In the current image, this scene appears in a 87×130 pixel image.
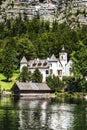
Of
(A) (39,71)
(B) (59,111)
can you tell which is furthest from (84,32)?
(B) (59,111)

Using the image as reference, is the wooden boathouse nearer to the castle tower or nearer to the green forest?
the green forest

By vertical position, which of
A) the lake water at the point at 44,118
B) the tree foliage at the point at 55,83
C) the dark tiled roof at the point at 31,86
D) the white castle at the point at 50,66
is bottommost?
the white castle at the point at 50,66

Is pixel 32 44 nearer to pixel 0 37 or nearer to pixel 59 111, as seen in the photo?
pixel 0 37

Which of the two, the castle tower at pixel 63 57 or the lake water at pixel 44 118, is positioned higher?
the lake water at pixel 44 118

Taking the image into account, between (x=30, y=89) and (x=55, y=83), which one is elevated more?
(x=30, y=89)

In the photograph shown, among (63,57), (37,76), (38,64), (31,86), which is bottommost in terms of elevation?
(38,64)

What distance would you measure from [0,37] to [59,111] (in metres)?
110

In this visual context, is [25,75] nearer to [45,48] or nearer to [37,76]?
[37,76]

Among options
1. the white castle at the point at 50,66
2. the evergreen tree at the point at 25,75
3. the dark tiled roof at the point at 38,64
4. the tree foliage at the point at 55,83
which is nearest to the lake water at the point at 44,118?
the tree foliage at the point at 55,83

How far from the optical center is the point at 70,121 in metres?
74.4

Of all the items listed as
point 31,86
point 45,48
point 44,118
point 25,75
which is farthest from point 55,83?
point 44,118

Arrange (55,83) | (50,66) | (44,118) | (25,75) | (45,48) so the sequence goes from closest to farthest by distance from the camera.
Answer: (44,118), (55,83), (25,75), (50,66), (45,48)

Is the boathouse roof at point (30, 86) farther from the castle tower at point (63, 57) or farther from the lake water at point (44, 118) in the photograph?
the lake water at point (44, 118)

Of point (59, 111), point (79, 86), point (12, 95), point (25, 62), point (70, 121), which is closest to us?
point (70, 121)
